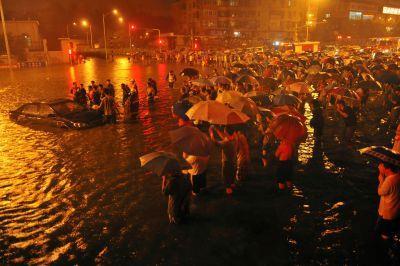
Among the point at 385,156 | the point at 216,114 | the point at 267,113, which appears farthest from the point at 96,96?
the point at 385,156

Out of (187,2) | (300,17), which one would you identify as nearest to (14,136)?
(187,2)

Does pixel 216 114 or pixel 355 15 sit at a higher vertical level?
pixel 355 15

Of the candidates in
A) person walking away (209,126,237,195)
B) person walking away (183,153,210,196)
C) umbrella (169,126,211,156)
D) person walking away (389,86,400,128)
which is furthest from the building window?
umbrella (169,126,211,156)

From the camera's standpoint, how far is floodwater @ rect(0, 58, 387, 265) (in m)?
5.74

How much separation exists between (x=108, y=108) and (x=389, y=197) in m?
11.5

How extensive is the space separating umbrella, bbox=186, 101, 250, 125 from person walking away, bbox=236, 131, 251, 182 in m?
0.45

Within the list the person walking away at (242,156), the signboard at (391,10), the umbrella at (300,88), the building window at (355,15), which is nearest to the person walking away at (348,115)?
the umbrella at (300,88)

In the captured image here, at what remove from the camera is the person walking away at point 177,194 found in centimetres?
593

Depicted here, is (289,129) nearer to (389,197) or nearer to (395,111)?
(389,197)

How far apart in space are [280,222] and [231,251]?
1.45 metres

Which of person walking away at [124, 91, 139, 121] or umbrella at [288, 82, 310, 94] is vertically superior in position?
umbrella at [288, 82, 310, 94]

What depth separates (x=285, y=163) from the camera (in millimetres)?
7574

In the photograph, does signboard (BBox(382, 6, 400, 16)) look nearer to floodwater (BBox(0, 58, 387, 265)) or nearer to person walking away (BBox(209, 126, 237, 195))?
floodwater (BBox(0, 58, 387, 265))

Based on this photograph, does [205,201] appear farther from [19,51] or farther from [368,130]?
[19,51]
